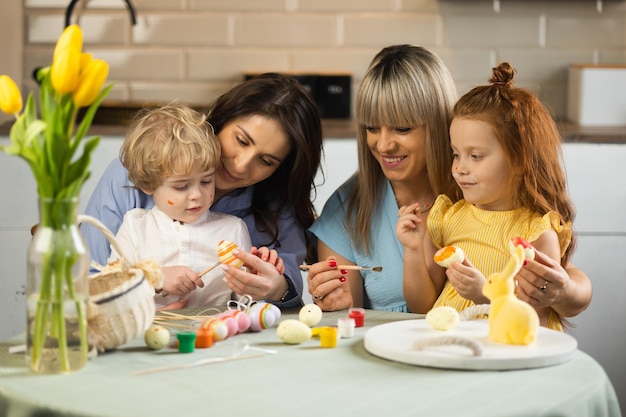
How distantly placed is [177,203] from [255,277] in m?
0.31

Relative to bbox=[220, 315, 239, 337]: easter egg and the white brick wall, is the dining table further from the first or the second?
the white brick wall

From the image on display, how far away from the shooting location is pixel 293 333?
1.70 metres

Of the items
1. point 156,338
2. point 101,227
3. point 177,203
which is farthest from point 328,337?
point 177,203

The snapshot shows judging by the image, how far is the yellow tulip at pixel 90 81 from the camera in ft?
4.73

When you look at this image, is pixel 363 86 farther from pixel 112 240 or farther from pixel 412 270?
pixel 112 240

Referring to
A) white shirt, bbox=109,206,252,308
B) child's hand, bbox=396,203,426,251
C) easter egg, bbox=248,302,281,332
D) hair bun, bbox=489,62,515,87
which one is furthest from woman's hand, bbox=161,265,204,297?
hair bun, bbox=489,62,515,87

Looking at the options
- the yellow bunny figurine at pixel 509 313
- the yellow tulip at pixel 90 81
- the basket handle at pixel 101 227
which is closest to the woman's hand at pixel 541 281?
the yellow bunny figurine at pixel 509 313

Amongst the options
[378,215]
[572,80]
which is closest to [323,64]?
[572,80]

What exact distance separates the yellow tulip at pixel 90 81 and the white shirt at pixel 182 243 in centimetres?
78

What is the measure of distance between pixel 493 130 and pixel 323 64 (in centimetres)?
179

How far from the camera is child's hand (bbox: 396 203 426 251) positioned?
6.97ft

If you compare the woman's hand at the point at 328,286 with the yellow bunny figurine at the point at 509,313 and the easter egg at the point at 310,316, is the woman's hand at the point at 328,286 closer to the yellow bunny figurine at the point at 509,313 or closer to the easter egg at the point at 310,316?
the easter egg at the point at 310,316

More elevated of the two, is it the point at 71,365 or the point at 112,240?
the point at 112,240

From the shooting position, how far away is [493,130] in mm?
2096
